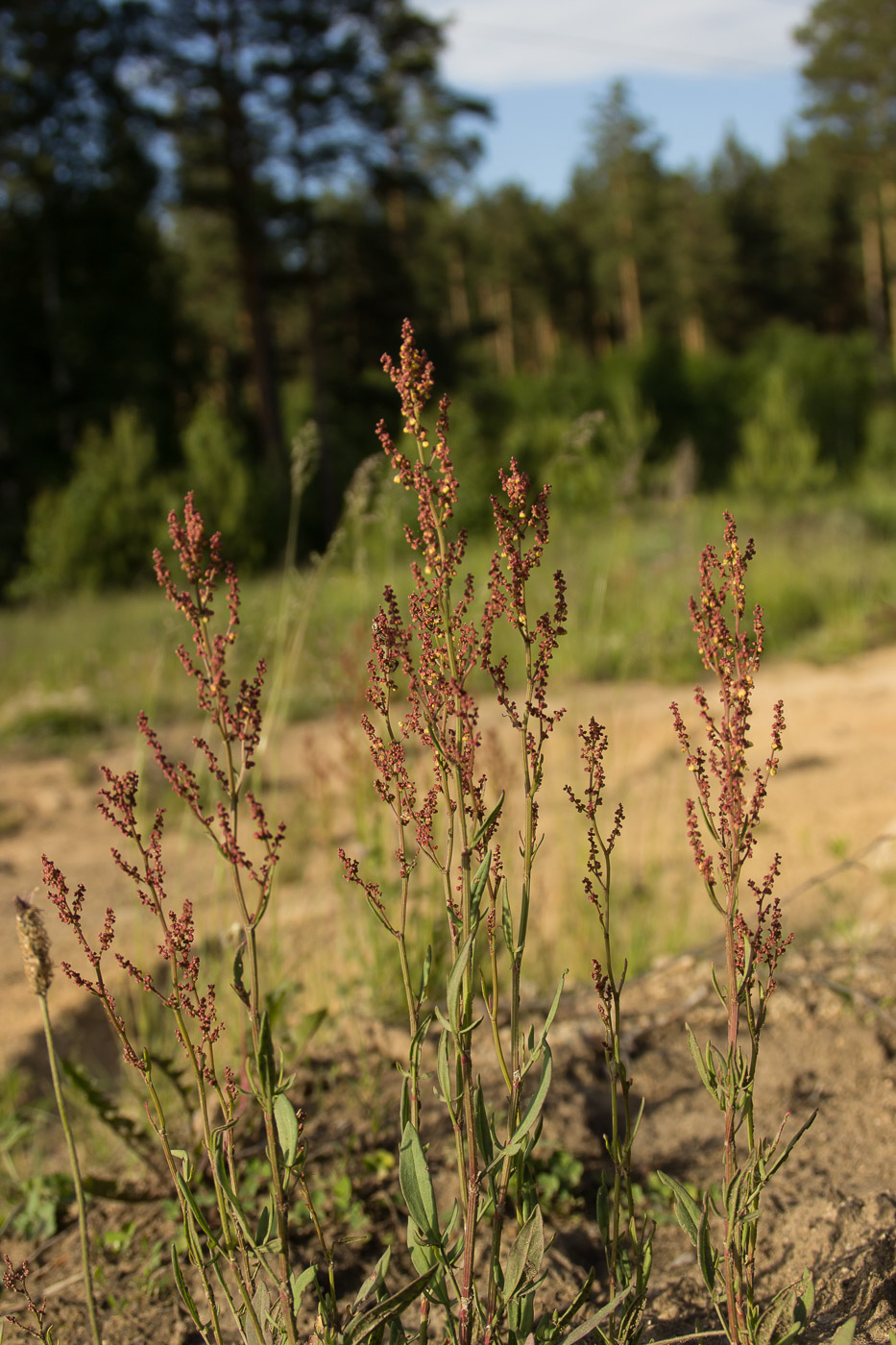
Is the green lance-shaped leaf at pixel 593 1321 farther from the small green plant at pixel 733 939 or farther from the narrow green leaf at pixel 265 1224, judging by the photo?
the narrow green leaf at pixel 265 1224

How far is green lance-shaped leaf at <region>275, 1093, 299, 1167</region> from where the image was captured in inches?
44.7

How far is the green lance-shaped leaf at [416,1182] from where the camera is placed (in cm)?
109

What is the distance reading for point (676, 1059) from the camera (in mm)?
2227

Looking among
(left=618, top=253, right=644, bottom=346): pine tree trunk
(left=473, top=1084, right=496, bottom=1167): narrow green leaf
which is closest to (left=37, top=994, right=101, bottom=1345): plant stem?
(left=473, top=1084, right=496, bottom=1167): narrow green leaf

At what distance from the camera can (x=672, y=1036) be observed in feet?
7.55

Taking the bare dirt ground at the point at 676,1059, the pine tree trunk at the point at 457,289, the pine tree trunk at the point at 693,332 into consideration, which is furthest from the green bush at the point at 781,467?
the pine tree trunk at the point at 457,289

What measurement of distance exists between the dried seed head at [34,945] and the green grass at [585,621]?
3985 millimetres

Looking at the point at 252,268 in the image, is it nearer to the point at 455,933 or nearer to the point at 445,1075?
the point at 455,933

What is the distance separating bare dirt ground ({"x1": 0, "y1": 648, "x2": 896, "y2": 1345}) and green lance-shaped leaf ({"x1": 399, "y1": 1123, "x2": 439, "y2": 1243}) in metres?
0.53

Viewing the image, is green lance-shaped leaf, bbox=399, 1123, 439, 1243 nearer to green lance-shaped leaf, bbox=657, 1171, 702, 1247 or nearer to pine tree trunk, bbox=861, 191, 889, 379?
green lance-shaped leaf, bbox=657, 1171, 702, 1247

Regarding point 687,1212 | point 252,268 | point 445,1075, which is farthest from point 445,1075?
point 252,268

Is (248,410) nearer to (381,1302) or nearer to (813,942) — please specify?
(813,942)

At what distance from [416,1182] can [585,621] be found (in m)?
7.24

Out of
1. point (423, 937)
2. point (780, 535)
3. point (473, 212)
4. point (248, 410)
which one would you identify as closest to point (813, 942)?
point (423, 937)
